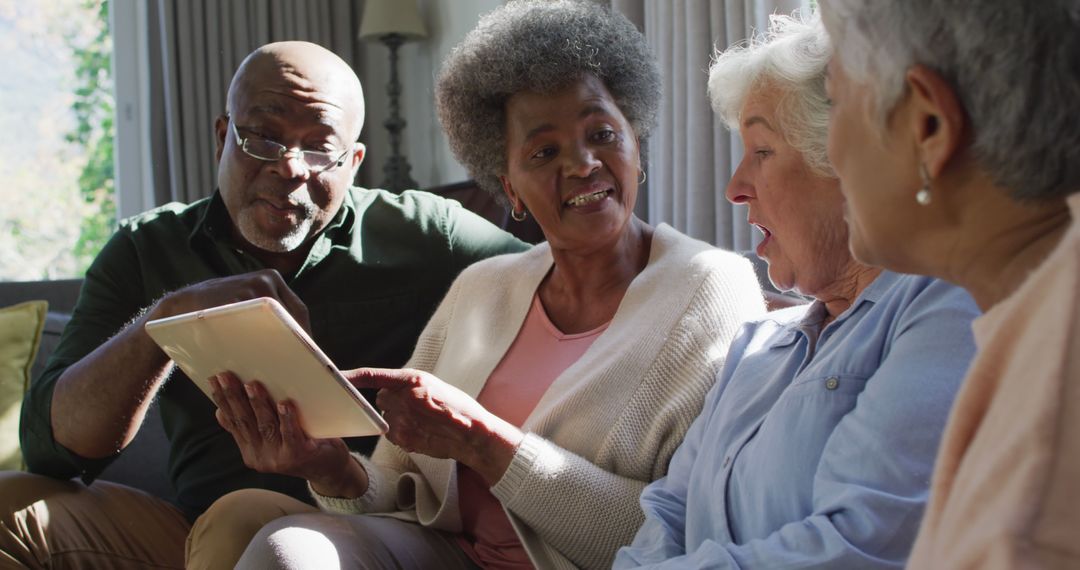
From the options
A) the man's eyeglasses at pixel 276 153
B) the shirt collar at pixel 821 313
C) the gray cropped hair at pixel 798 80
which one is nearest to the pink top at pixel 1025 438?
the shirt collar at pixel 821 313

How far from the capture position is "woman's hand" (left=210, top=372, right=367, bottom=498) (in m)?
1.59

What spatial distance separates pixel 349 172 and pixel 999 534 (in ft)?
5.77

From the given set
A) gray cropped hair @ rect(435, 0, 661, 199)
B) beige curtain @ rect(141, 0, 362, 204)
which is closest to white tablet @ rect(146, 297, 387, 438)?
gray cropped hair @ rect(435, 0, 661, 199)

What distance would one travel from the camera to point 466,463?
1.60 metres

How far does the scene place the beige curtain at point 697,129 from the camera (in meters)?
2.55

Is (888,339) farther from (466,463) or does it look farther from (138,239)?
(138,239)

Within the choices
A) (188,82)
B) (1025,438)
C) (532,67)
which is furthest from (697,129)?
(188,82)

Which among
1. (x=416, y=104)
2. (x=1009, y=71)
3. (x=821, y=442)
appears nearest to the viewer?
(x=1009, y=71)

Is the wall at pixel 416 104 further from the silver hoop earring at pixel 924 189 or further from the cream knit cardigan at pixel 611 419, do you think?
the silver hoop earring at pixel 924 189

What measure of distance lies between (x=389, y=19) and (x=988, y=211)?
3772 millimetres

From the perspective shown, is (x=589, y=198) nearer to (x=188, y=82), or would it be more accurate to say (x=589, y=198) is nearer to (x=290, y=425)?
(x=290, y=425)

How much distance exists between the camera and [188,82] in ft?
14.1

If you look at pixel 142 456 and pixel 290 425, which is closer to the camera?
pixel 290 425

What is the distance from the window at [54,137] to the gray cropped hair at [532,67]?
2.91m
